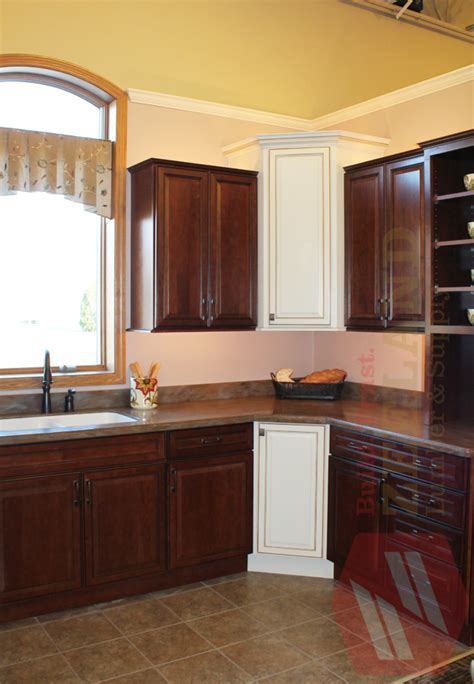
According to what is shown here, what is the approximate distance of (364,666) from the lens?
2.83 meters

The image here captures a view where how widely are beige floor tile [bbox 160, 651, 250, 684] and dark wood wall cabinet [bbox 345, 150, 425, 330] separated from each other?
1.89 meters

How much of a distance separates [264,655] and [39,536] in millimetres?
1149

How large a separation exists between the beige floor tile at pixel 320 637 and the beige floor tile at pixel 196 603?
40 cm

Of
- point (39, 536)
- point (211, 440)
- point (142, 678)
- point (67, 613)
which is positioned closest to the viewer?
point (142, 678)

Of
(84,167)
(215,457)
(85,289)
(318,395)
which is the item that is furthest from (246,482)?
(84,167)

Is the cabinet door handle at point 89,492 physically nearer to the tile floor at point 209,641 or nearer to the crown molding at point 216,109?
the tile floor at point 209,641

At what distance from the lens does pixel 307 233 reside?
4.05 metres

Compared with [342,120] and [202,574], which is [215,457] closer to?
[202,574]

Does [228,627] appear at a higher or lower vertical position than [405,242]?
lower

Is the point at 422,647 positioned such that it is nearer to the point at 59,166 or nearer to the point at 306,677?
the point at 306,677

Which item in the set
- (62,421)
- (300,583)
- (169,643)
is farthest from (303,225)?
(169,643)

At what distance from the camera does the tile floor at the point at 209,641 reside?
2781mm

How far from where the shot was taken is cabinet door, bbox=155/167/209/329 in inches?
149

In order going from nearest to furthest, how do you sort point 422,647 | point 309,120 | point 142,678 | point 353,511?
point 142,678, point 422,647, point 353,511, point 309,120
